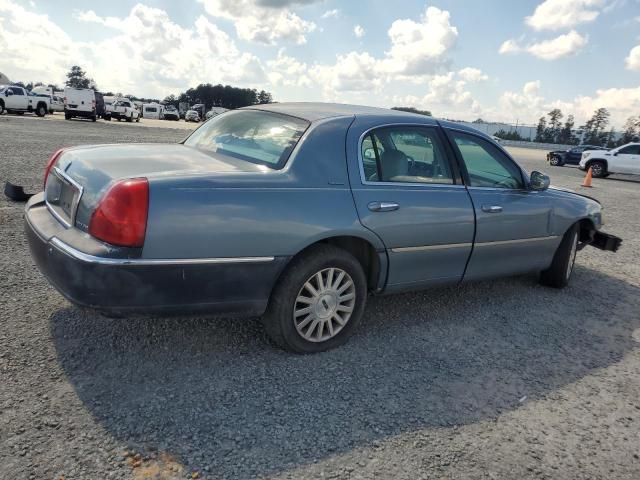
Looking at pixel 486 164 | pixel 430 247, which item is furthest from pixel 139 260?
pixel 486 164

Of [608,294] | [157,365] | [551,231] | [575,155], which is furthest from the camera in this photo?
[575,155]

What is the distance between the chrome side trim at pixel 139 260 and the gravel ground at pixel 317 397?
688mm

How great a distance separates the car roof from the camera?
3.56 metres

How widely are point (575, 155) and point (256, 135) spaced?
29.3m

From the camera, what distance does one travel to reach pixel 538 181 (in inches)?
177

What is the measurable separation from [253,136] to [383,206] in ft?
3.37

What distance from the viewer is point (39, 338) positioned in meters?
3.17

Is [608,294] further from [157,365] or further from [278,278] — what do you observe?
[157,365]

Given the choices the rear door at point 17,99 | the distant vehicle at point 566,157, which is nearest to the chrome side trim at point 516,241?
the distant vehicle at point 566,157

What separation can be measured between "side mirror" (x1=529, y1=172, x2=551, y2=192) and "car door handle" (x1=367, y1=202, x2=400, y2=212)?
1734mm

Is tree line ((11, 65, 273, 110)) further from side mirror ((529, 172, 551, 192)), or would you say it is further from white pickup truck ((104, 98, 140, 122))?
side mirror ((529, 172, 551, 192))

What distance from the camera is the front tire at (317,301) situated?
Result: 3.10 meters

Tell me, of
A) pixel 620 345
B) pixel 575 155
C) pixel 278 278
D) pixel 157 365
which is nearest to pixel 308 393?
pixel 278 278

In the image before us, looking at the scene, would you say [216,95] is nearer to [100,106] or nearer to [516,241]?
[100,106]
